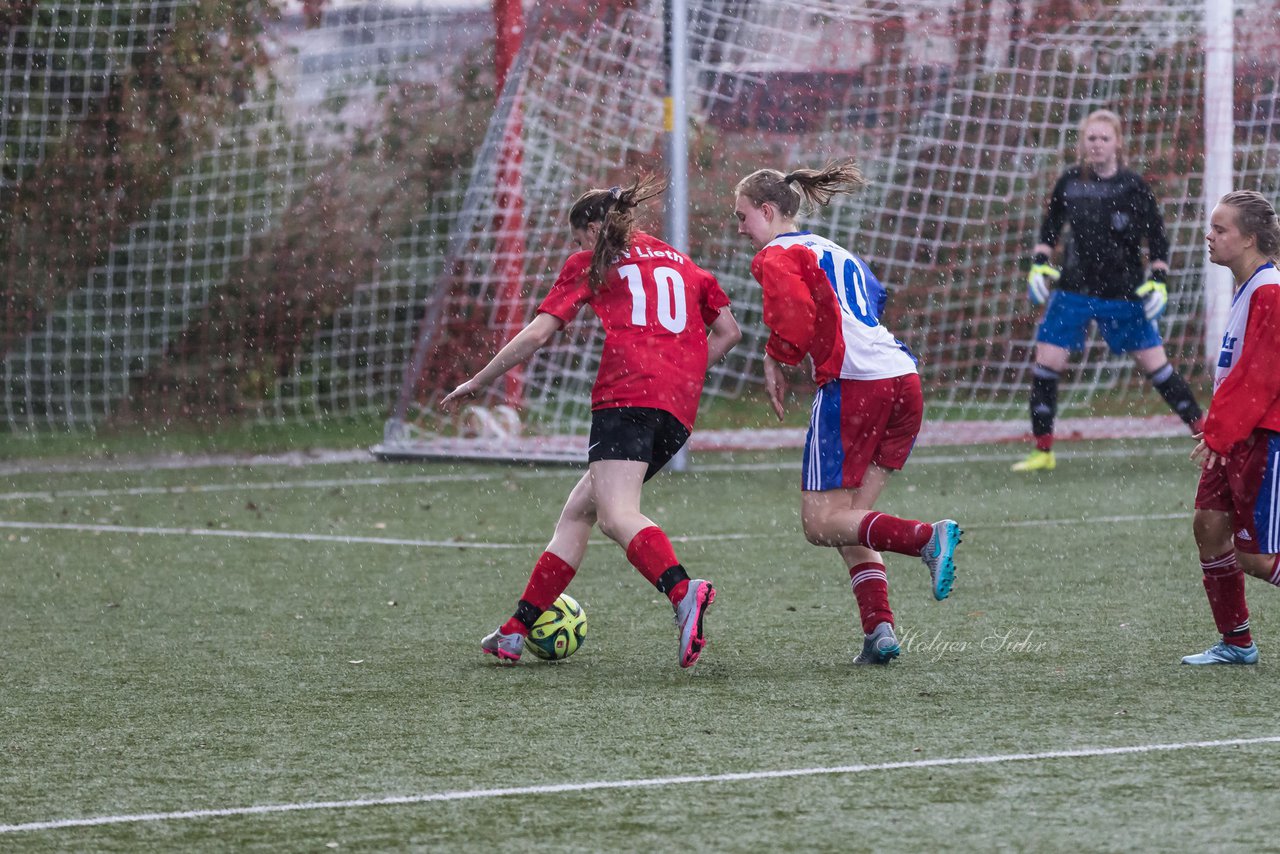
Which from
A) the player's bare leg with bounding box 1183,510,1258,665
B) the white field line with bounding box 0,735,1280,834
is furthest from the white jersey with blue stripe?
the white field line with bounding box 0,735,1280,834

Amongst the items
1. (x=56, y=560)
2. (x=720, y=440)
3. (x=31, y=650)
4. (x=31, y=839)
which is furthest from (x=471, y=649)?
(x=720, y=440)

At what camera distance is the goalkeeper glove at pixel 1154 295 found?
9703 mm

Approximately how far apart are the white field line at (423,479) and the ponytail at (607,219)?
17.7 feet

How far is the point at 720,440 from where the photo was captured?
12594 mm

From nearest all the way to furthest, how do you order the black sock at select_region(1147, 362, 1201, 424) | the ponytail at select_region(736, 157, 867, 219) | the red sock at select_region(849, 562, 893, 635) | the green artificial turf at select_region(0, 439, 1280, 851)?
1. the green artificial turf at select_region(0, 439, 1280, 851)
2. the red sock at select_region(849, 562, 893, 635)
3. the ponytail at select_region(736, 157, 867, 219)
4. the black sock at select_region(1147, 362, 1201, 424)

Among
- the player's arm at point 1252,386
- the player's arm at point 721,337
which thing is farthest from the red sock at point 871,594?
the player's arm at point 1252,386

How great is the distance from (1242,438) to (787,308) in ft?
4.04

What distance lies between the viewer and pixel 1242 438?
4699 mm

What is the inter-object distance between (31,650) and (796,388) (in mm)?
9096

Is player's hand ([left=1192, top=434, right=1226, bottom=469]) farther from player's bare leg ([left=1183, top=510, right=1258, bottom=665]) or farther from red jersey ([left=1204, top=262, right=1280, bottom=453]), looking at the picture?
player's bare leg ([left=1183, top=510, right=1258, bottom=665])

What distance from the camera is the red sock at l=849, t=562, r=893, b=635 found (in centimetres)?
520

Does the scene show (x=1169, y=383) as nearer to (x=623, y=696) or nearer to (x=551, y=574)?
(x=551, y=574)

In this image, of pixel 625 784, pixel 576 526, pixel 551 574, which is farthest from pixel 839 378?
pixel 625 784

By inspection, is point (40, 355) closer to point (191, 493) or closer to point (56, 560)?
point (191, 493)
